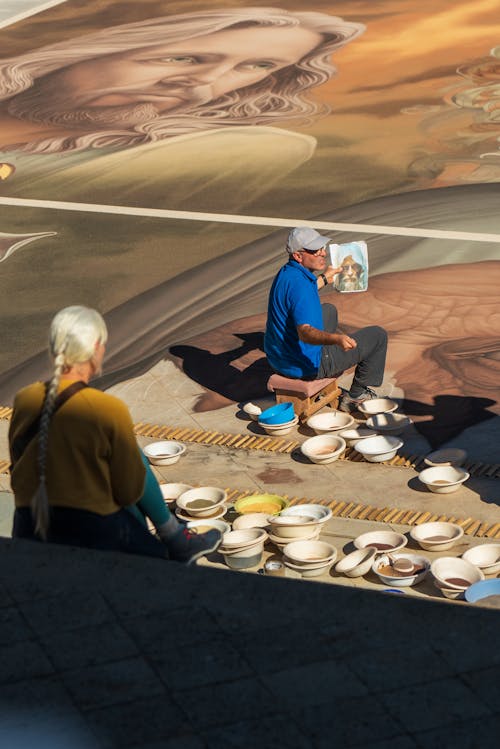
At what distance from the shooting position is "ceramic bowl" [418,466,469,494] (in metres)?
8.98

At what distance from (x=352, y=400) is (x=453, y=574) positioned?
321 cm

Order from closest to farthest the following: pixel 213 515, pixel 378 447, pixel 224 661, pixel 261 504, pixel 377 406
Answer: pixel 224 661
pixel 213 515
pixel 261 504
pixel 378 447
pixel 377 406

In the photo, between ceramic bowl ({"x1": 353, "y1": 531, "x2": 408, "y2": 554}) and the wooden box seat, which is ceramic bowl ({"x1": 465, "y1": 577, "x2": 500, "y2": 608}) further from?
the wooden box seat

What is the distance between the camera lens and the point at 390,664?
4.71m

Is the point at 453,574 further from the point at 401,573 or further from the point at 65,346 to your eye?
the point at 65,346

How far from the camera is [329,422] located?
10.3 metres

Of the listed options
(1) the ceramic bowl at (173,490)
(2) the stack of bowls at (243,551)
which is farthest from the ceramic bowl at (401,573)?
(1) the ceramic bowl at (173,490)

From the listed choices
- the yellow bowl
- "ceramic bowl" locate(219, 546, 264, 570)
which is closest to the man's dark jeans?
the yellow bowl

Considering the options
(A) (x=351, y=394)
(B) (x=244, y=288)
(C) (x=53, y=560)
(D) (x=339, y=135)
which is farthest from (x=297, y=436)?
(D) (x=339, y=135)

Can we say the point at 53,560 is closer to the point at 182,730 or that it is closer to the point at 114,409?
the point at 114,409

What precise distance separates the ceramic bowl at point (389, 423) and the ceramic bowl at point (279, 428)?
25.2 inches

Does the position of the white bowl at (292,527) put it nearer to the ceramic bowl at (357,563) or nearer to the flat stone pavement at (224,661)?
the ceramic bowl at (357,563)

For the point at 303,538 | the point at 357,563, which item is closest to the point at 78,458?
the point at 357,563

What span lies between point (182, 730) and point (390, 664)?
86 cm
